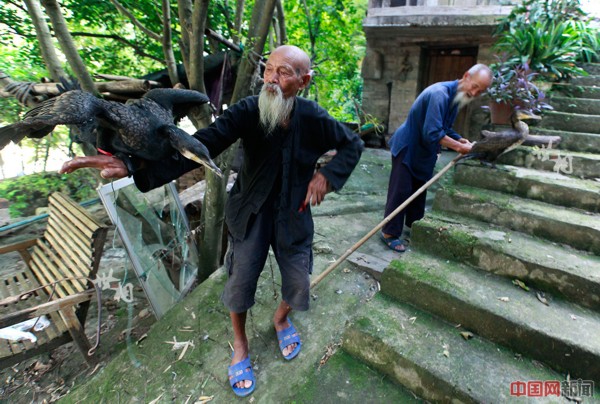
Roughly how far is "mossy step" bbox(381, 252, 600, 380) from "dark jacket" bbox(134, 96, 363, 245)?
0.93 m

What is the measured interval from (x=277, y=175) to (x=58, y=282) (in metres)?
2.45

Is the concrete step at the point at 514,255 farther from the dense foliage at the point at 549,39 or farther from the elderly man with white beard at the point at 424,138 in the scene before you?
the dense foliage at the point at 549,39

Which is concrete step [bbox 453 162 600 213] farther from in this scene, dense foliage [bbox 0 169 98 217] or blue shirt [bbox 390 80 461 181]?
dense foliage [bbox 0 169 98 217]

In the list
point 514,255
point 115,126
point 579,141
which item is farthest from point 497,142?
point 115,126

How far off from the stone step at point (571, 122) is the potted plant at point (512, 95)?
124mm

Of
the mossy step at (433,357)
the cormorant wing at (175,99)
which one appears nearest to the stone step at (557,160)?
the mossy step at (433,357)

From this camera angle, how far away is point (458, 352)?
1.88 m

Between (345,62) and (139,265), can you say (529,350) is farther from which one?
(345,62)

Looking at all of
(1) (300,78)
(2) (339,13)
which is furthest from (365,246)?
(2) (339,13)

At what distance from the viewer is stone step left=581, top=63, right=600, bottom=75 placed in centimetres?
455

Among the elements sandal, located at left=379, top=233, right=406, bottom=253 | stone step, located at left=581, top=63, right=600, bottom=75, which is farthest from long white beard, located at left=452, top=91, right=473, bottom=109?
stone step, located at left=581, top=63, right=600, bottom=75

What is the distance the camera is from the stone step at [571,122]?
3463 millimetres

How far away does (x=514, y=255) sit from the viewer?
7.12 ft

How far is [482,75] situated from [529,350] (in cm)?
228
